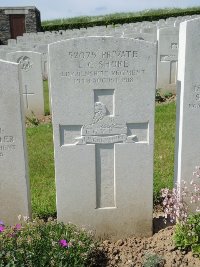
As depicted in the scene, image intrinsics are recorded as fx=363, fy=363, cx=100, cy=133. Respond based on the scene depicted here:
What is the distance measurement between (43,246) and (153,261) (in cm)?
96

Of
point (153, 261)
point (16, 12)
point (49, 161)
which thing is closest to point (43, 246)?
point (153, 261)

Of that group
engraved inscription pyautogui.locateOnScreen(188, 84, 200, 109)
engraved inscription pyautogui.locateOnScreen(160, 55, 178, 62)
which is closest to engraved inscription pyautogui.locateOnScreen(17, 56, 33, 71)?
engraved inscription pyautogui.locateOnScreen(160, 55, 178, 62)

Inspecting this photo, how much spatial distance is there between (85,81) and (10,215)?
158cm

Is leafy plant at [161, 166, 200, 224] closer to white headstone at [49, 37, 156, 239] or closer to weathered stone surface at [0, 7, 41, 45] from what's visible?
white headstone at [49, 37, 156, 239]

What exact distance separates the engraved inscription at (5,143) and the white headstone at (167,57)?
247 inches

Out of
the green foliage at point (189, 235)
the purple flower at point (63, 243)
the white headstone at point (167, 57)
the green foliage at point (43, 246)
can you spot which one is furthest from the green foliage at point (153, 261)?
the white headstone at point (167, 57)

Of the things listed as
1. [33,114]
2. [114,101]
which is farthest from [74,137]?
[33,114]

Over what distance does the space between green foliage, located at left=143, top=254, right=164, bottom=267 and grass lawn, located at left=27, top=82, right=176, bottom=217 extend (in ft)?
3.96

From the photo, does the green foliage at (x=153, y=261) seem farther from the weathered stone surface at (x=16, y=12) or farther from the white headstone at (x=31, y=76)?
the weathered stone surface at (x=16, y=12)

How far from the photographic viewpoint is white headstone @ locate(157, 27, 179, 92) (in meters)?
8.77

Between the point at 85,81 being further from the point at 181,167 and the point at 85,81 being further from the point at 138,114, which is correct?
the point at 181,167

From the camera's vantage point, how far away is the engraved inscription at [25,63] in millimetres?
8258

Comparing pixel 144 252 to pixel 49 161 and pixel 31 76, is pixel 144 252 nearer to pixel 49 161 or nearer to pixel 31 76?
pixel 49 161

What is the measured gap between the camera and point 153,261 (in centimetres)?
314
